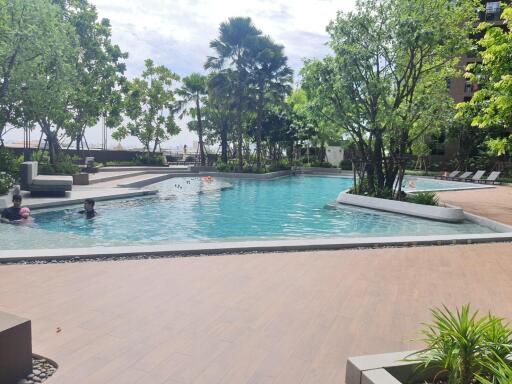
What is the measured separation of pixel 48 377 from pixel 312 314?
9.72 feet

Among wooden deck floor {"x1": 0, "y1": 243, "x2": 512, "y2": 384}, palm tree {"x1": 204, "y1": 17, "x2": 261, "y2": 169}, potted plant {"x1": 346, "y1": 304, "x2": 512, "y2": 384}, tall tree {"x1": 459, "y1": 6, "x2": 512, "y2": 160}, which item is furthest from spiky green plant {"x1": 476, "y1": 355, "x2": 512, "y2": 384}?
palm tree {"x1": 204, "y1": 17, "x2": 261, "y2": 169}

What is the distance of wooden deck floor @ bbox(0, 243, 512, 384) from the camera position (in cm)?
367

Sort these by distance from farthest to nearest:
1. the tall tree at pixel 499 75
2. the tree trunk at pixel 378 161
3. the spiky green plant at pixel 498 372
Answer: the tree trunk at pixel 378 161 < the tall tree at pixel 499 75 < the spiky green plant at pixel 498 372

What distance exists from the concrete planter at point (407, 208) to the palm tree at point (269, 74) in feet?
54.9

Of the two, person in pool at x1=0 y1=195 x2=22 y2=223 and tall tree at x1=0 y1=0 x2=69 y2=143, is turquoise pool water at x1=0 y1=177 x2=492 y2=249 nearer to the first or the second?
person in pool at x1=0 y1=195 x2=22 y2=223

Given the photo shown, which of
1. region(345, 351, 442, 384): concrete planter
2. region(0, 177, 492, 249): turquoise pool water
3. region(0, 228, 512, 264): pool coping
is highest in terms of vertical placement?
region(345, 351, 442, 384): concrete planter

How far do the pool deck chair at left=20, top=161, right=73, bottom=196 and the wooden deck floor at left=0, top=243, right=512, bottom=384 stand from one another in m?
10.3

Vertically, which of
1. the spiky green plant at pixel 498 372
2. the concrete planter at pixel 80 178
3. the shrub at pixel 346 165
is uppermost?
the shrub at pixel 346 165

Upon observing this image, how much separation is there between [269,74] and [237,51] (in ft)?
10.4

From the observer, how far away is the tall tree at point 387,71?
1530cm

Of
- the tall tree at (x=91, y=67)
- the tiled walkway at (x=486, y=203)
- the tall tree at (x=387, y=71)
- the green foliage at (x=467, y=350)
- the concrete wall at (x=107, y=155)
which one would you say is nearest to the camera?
the green foliage at (x=467, y=350)

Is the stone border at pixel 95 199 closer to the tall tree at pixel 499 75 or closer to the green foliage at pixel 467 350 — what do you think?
the tall tree at pixel 499 75

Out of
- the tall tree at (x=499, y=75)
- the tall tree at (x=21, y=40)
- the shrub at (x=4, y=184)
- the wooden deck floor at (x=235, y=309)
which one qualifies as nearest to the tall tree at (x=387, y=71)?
the tall tree at (x=499, y=75)

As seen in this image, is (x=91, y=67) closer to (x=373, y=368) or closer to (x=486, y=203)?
(x=486, y=203)
